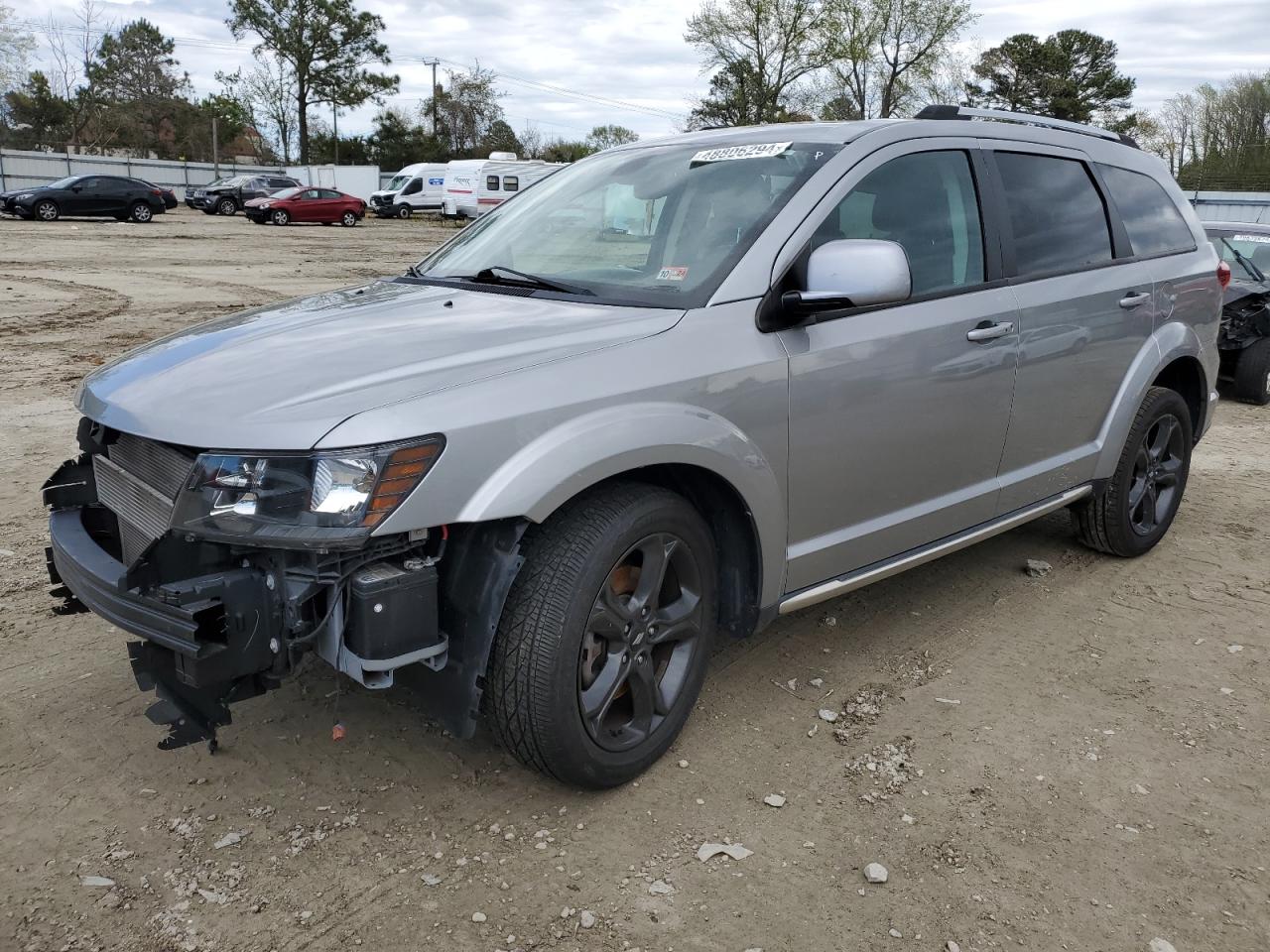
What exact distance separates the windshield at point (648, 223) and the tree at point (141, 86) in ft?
234

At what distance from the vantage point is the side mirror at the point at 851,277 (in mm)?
2959

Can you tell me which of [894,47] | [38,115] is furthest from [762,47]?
[38,115]

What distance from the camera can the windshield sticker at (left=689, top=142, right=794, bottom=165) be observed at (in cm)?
348

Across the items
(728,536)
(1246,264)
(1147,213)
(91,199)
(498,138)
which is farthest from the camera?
(498,138)

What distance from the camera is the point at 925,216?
3648mm

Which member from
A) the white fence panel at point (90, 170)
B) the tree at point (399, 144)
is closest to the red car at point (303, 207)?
the white fence panel at point (90, 170)

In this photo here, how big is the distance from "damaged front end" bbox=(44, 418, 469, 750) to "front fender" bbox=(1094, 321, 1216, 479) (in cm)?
316

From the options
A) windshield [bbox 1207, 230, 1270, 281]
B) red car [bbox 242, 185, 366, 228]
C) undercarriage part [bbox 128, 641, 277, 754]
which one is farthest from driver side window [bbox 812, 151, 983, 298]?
red car [bbox 242, 185, 366, 228]

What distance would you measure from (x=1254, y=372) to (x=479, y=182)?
108 feet

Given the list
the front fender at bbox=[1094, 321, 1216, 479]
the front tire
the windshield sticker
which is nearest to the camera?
the front tire

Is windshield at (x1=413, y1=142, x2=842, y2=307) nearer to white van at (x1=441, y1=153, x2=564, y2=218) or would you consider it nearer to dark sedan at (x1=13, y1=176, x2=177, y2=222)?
dark sedan at (x1=13, y1=176, x2=177, y2=222)

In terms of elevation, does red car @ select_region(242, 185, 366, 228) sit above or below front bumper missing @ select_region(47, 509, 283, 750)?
above

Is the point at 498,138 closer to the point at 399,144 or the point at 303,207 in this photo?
the point at 399,144

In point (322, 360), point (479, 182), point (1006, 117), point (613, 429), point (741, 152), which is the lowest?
point (613, 429)
